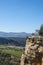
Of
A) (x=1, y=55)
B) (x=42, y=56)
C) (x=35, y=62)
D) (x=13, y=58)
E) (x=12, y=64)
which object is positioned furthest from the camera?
Result: (x=1, y=55)

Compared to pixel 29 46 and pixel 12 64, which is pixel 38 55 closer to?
pixel 29 46

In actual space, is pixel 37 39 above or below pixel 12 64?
above

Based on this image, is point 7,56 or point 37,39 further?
point 7,56

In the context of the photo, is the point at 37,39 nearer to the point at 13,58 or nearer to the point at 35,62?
the point at 35,62

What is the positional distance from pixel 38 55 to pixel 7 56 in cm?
12581

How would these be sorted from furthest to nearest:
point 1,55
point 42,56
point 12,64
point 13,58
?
point 1,55
point 13,58
point 12,64
point 42,56

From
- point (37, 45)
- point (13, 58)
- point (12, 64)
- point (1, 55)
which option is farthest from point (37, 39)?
point (1, 55)

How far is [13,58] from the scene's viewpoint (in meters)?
140

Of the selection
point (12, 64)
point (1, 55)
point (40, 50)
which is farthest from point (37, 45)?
point (1, 55)

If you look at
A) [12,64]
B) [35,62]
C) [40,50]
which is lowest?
[12,64]

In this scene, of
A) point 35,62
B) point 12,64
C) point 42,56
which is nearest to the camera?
point 42,56

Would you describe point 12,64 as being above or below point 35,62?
below

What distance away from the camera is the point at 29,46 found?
75.4ft

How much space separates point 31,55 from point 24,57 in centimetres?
120
